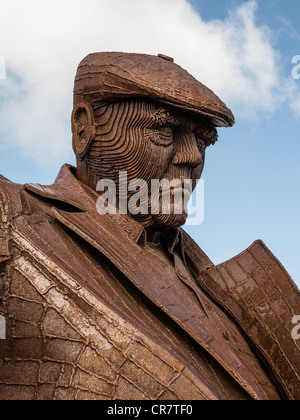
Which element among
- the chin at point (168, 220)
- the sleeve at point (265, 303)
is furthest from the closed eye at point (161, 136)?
the sleeve at point (265, 303)

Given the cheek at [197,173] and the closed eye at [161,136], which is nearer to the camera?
the closed eye at [161,136]

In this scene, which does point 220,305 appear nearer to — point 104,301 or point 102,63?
point 104,301

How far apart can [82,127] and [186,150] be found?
2.09 ft

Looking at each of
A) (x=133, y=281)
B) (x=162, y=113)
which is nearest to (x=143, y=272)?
(x=133, y=281)

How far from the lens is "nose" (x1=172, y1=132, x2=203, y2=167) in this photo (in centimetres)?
461

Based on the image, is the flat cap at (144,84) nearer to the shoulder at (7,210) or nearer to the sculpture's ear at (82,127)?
the sculpture's ear at (82,127)

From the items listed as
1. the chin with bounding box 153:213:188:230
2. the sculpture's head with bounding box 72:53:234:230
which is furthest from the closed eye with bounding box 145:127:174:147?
the chin with bounding box 153:213:188:230

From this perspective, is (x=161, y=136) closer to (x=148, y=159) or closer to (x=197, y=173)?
Answer: (x=148, y=159)

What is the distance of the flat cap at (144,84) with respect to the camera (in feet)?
14.3

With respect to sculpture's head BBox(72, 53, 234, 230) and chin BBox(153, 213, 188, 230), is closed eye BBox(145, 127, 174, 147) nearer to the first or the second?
sculpture's head BBox(72, 53, 234, 230)

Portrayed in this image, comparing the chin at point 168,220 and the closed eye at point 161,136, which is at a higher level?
the closed eye at point 161,136

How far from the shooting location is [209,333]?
4289 mm

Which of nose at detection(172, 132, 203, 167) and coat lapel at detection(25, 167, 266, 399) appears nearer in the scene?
coat lapel at detection(25, 167, 266, 399)

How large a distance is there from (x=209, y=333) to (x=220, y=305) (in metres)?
0.68
